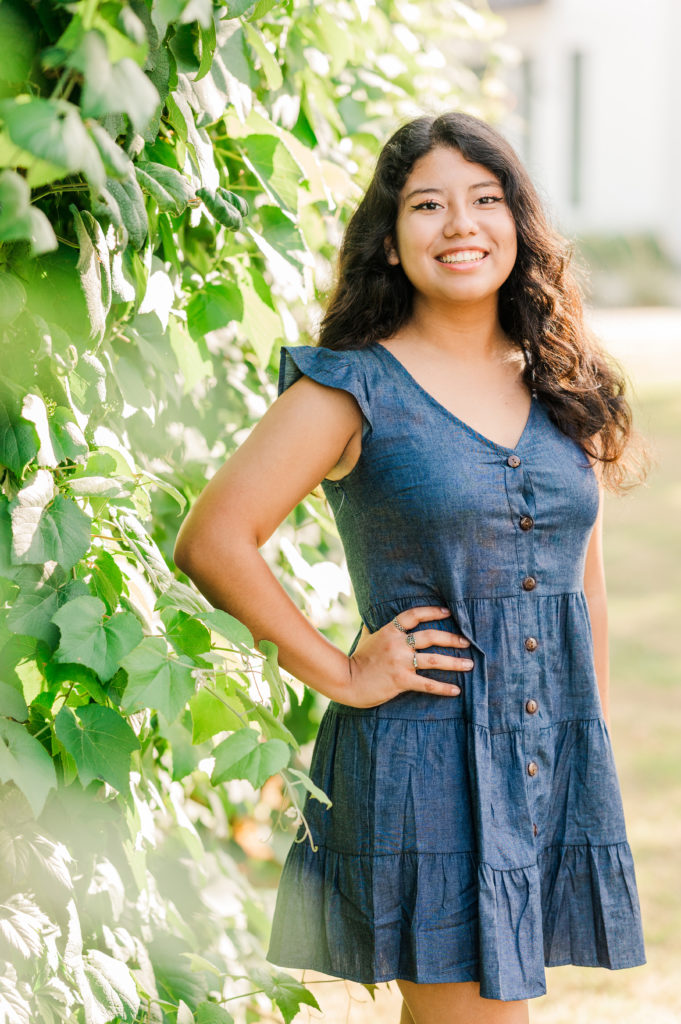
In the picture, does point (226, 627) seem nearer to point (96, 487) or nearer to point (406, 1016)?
point (96, 487)

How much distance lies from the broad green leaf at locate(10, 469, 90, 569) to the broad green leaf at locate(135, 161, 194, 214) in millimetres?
339

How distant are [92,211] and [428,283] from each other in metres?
0.73

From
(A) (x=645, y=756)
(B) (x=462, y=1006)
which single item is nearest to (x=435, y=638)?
(B) (x=462, y=1006)

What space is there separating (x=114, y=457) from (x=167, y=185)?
1.05 ft

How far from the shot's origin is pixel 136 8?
110cm

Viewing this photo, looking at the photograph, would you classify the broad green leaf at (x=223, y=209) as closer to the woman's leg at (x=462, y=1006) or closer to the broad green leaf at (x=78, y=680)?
the broad green leaf at (x=78, y=680)

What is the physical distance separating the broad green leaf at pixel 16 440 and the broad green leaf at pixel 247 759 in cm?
36

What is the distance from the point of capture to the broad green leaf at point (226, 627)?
125 centimetres

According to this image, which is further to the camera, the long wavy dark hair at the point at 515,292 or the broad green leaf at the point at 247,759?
the long wavy dark hair at the point at 515,292

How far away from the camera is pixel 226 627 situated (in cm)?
126

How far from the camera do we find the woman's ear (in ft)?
6.38

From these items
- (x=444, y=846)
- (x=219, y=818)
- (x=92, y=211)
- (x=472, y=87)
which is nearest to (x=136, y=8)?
(x=92, y=211)

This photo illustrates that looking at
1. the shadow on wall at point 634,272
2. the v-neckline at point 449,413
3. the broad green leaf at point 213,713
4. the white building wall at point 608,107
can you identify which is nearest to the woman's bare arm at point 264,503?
the v-neckline at point 449,413

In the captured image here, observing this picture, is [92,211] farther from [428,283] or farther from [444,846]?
[444,846]
